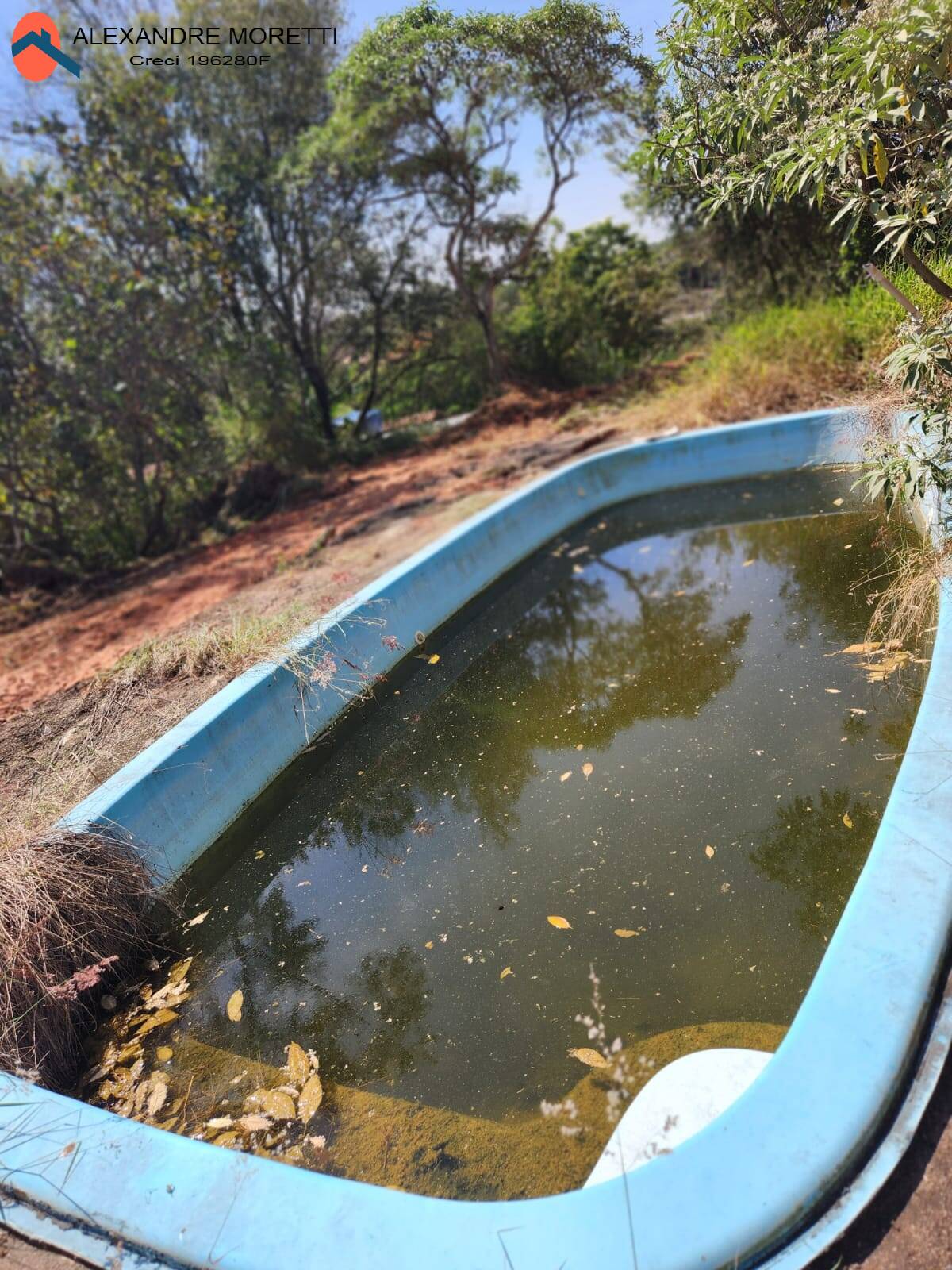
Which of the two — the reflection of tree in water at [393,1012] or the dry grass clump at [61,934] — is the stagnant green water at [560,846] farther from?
the dry grass clump at [61,934]

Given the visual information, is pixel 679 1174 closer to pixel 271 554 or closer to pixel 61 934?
pixel 61 934

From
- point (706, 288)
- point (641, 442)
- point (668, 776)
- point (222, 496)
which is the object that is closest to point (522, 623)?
point (668, 776)

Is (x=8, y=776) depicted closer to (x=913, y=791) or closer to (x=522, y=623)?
(x=522, y=623)

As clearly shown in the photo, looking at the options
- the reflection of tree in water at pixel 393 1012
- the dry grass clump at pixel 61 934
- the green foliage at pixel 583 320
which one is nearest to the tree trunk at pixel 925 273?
the reflection of tree in water at pixel 393 1012

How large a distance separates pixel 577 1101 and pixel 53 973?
63.0 inches

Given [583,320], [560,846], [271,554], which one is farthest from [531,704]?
[583,320]

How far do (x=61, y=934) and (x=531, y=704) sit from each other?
2138 mm

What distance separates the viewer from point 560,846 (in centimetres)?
280

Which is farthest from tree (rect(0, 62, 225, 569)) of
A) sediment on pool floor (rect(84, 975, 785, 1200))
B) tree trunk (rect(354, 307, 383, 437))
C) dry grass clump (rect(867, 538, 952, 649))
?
dry grass clump (rect(867, 538, 952, 649))

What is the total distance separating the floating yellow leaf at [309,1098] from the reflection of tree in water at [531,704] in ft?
3.24

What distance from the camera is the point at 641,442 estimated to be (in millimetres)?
6543

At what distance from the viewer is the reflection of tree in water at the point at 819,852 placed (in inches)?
90.9

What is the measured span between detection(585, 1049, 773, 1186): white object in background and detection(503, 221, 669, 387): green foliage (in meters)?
9.28

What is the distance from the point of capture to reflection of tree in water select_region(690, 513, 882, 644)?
12.4 ft
